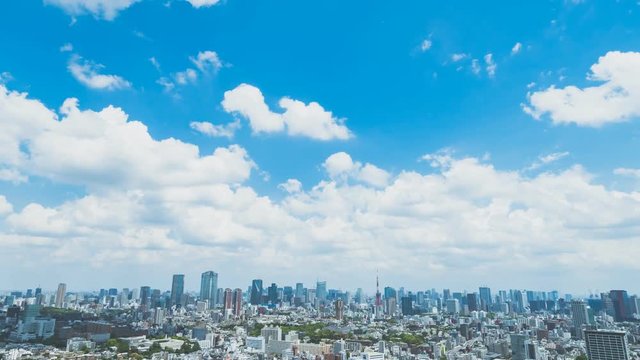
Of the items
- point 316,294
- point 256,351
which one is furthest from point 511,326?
point 316,294

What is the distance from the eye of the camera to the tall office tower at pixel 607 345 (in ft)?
71.4

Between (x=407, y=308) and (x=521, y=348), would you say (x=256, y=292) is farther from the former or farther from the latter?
(x=521, y=348)

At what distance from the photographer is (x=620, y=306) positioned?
53.8 m

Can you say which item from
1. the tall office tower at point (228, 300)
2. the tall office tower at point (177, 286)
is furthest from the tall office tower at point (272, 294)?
the tall office tower at point (177, 286)

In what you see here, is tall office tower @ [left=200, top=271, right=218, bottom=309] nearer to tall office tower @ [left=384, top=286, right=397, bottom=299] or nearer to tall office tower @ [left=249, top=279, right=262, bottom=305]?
tall office tower @ [left=249, top=279, right=262, bottom=305]

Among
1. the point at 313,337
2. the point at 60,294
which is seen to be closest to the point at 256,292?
the point at 60,294

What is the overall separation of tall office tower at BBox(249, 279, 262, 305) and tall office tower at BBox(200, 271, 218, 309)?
665 centimetres

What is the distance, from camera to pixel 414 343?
34688 millimetres

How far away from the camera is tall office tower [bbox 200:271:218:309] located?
80.4 metres

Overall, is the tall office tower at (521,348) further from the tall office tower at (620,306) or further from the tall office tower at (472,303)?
the tall office tower at (472,303)

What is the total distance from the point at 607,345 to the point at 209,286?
68649 millimetres

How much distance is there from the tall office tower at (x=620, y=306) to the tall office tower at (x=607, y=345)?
37307 mm

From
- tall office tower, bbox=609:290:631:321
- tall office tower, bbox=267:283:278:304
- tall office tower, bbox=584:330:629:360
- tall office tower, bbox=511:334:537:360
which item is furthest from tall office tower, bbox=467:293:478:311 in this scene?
tall office tower, bbox=584:330:629:360

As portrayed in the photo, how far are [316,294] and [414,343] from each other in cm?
6339
